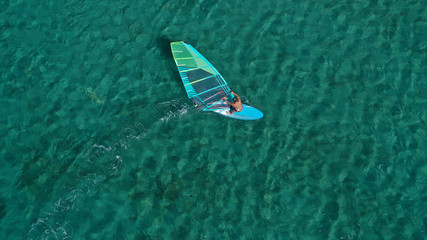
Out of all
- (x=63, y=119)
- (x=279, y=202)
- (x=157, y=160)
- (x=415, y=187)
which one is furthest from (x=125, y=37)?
(x=415, y=187)

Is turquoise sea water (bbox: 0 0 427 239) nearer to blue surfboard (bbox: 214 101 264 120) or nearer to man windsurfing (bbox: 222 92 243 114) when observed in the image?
blue surfboard (bbox: 214 101 264 120)

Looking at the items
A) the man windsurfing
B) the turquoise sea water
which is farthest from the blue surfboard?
the turquoise sea water

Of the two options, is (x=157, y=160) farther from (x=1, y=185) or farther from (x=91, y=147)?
(x=1, y=185)

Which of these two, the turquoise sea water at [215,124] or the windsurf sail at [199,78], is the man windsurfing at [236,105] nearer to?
the windsurf sail at [199,78]

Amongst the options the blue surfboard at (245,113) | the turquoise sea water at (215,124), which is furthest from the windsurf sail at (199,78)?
the turquoise sea water at (215,124)

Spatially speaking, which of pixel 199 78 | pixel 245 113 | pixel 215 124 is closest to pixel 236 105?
pixel 245 113

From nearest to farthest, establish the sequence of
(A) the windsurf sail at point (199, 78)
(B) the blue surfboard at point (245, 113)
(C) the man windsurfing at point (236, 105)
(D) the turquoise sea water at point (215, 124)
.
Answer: (D) the turquoise sea water at point (215, 124), (C) the man windsurfing at point (236, 105), (B) the blue surfboard at point (245, 113), (A) the windsurf sail at point (199, 78)

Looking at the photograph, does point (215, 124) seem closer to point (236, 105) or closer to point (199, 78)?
point (236, 105)
